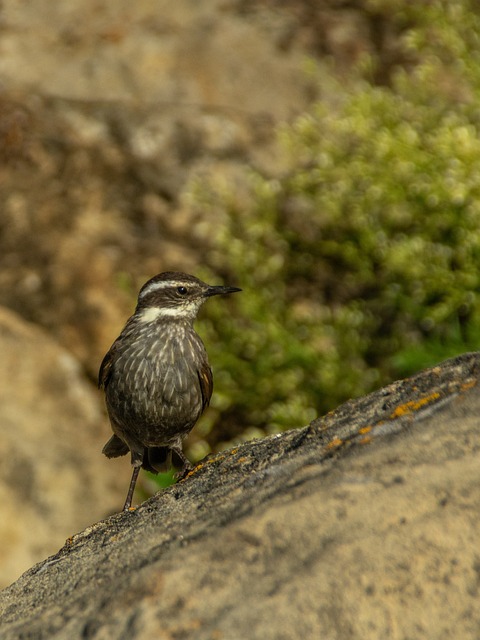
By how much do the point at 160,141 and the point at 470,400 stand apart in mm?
7547

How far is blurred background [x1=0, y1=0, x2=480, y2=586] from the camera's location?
364 inches

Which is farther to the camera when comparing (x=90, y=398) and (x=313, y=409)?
(x=90, y=398)

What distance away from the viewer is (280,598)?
10.8 ft

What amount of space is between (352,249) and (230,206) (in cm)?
132

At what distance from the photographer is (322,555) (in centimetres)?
340

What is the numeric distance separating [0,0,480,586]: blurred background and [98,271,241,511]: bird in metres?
2.02

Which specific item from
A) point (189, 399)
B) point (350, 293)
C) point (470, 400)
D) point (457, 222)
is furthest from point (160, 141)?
point (470, 400)

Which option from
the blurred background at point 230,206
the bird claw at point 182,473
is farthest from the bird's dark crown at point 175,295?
the blurred background at point 230,206

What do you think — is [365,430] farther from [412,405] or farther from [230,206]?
[230,206]

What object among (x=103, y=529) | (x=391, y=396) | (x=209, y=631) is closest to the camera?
(x=209, y=631)

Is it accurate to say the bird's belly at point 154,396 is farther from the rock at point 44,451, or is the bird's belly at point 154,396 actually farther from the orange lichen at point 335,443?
the rock at point 44,451

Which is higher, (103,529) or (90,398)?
(103,529)

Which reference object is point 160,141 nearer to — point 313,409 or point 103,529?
point 313,409

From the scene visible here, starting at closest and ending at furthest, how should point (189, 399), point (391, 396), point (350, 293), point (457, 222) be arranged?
point (391, 396) < point (189, 399) < point (457, 222) < point (350, 293)
